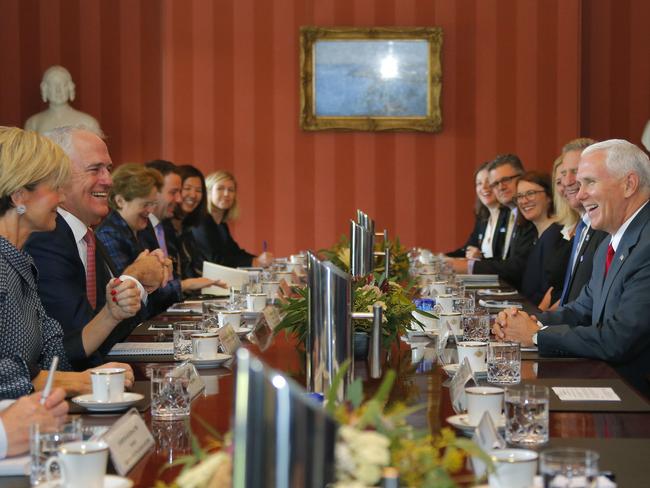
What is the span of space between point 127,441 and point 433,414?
0.69 m

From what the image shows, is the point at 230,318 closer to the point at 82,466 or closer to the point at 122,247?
the point at 122,247

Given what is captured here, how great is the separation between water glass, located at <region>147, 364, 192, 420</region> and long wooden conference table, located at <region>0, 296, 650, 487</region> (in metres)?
0.03

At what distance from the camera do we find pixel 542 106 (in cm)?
887

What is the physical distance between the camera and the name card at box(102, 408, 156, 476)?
5.67 ft

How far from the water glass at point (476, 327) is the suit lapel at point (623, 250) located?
1.99ft

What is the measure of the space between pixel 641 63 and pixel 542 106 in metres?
0.98

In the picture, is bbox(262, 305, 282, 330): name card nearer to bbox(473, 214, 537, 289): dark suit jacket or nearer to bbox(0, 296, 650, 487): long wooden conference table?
bbox(0, 296, 650, 487): long wooden conference table

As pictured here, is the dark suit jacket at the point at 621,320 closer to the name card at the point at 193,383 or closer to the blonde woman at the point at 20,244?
the name card at the point at 193,383

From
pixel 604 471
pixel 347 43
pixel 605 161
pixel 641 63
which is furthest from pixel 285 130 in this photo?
pixel 604 471

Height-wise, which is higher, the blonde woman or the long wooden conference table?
the blonde woman

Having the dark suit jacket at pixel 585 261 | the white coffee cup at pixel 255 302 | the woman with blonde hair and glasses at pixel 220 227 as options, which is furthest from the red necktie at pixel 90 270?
the woman with blonde hair and glasses at pixel 220 227

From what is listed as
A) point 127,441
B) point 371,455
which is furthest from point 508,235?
point 371,455

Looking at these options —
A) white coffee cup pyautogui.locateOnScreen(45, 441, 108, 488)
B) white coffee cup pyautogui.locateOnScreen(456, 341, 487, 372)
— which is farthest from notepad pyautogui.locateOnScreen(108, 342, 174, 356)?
white coffee cup pyautogui.locateOnScreen(45, 441, 108, 488)

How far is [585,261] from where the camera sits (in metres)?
4.70
